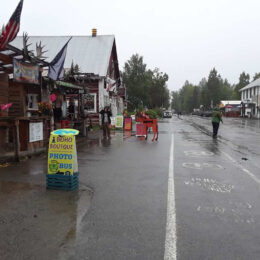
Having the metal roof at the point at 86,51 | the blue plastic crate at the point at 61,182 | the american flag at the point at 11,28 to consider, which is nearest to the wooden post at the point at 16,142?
the american flag at the point at 11,28

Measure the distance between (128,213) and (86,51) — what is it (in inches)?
990

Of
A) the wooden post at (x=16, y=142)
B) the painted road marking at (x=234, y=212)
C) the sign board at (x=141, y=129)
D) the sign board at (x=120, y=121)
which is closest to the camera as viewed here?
the painted road marking at (x=234, y=212)

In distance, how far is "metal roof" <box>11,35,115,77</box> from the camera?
25953 millimetres

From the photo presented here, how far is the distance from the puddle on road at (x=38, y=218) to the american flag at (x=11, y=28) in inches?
172

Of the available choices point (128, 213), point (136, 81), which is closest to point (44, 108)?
point (128, 213)

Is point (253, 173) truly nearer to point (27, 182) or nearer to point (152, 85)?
point (27, 182)

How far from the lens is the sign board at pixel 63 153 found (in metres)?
5.71

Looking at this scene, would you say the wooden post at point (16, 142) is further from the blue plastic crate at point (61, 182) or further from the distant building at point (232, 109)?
the distant building at point (232, 109)

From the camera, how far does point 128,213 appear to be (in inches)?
182

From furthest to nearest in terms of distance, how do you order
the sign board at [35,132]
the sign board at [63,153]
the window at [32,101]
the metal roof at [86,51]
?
the metal roof at [86,51], the window at [32,101], the sign board at [35,132], the sign board at [63,153]

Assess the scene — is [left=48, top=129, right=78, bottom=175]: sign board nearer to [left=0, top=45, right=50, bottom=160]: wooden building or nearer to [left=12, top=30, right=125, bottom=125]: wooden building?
[left=0, top=45, right=50, bottom=160]: wooden building

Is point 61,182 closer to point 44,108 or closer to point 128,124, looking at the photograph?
point 44,108

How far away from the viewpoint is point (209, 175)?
24.1 ft

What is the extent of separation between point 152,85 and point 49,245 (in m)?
62.6
